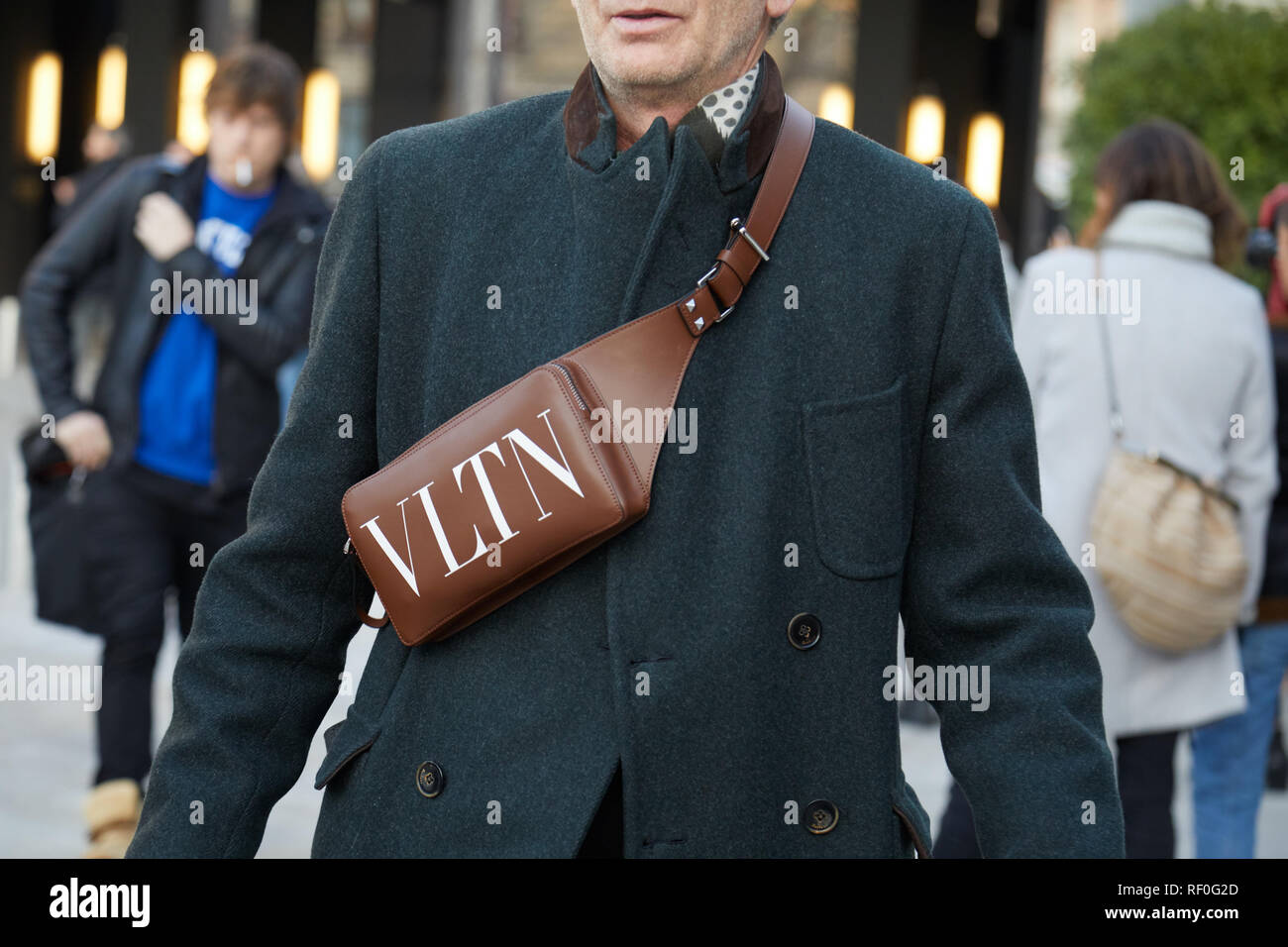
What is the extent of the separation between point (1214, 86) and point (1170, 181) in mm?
5026

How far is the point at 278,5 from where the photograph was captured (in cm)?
1692

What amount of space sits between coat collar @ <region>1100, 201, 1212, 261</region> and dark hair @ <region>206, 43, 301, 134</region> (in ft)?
7.45

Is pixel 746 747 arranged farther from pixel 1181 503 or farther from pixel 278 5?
pixel 278 5

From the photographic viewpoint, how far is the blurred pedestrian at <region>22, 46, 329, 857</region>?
4.62m

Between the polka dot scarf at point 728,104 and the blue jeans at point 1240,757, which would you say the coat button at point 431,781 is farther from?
the blue jeans at point 1240,757

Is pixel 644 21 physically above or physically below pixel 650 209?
above

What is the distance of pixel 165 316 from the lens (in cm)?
465

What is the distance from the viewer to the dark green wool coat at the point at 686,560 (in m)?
1.77

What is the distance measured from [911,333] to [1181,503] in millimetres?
2442

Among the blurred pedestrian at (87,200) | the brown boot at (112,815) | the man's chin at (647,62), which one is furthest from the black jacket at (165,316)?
the blurred pedestrian at (87,200)

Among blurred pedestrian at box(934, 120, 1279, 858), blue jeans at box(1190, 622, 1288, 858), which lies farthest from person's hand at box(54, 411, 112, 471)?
blue jeans at box(1190, 622, 1288, 858)

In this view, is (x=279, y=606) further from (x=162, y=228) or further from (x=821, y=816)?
(x=162, y=228)

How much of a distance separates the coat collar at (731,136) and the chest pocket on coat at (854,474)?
0.92ft

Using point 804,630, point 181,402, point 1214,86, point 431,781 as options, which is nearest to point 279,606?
point 431,781
